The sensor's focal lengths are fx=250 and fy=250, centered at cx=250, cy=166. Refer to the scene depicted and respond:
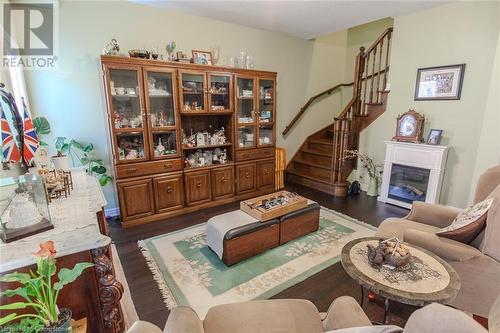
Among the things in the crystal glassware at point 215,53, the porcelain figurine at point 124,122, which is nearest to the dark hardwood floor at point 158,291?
the porcelain figurine at point 124,122

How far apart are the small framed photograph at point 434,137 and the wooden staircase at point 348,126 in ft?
2.80

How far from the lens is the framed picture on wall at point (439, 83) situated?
3.28 metres

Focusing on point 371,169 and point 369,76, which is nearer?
point 371,169

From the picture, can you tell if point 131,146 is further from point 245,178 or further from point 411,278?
point 411,278

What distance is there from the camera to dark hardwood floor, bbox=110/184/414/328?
1.88 metres

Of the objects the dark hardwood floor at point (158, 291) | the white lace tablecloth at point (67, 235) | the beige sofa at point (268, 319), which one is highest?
the white lace tablecloth at point (67, 235)

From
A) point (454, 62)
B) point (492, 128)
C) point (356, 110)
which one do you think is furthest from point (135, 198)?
point (454, 62)

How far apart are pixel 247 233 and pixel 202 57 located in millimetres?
2606

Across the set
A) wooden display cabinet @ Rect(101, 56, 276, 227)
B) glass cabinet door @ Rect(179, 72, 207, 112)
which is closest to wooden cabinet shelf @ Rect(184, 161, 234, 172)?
wooden display cabinet @ Rect(101, 56, 276, 227)

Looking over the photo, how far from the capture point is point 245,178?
13.5 ft

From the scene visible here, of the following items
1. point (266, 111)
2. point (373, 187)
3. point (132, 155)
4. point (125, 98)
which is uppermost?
point (125, 98)

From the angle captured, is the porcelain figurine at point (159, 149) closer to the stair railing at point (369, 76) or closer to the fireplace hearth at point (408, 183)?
the stair railing at point (369, 76)

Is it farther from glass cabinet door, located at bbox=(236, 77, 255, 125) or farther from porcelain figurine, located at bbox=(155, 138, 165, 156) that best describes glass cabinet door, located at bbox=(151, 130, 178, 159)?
glass cabinet door, located at bbox=(236, 77, 255, 125)

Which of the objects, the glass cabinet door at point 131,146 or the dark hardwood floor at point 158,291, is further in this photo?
the glass cabinet door at point 131,146
